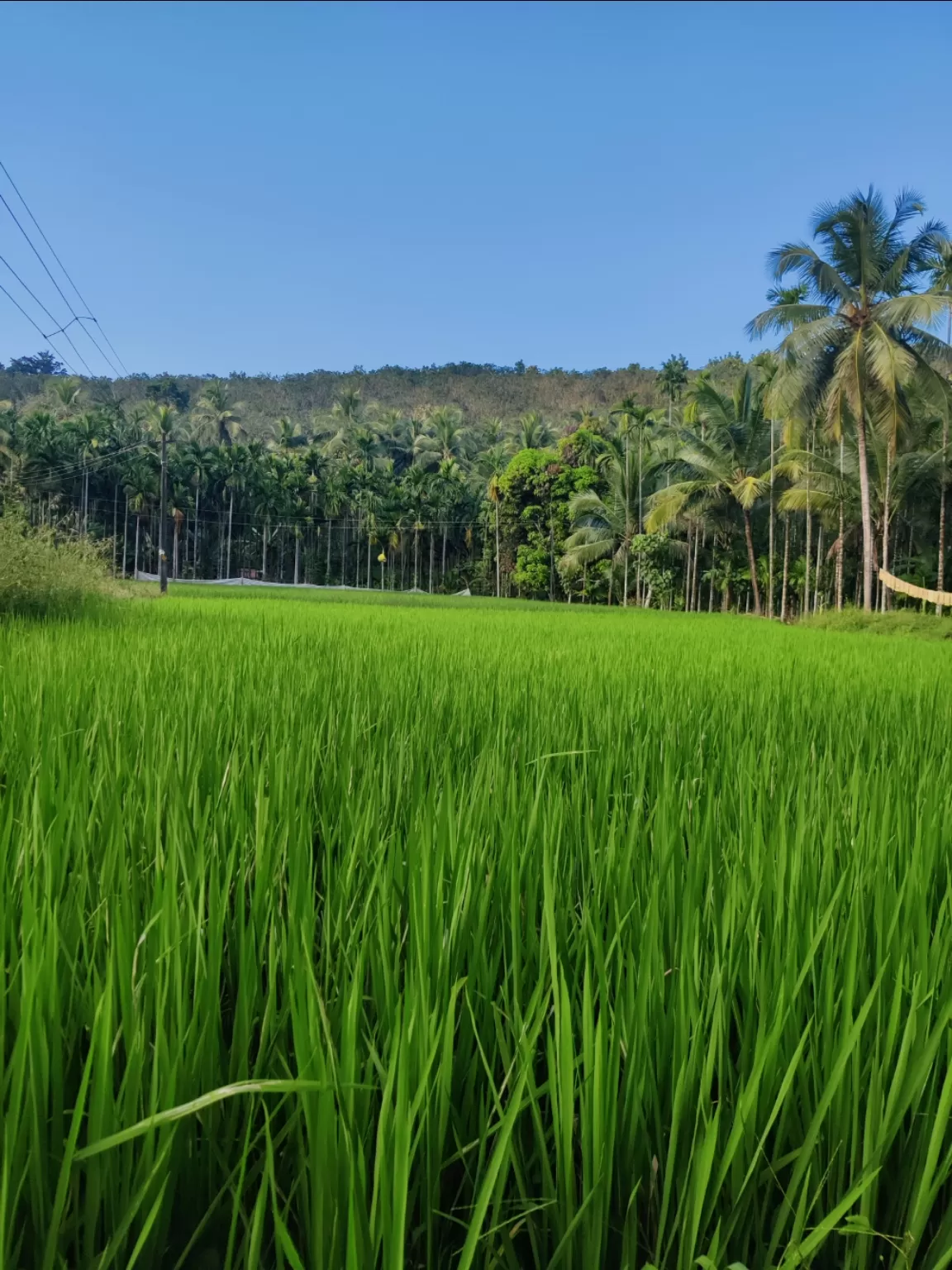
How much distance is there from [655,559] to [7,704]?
32.4m

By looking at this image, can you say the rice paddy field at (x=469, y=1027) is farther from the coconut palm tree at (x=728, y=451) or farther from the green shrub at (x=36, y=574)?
the coconut palm tree at (x=728, y=451)

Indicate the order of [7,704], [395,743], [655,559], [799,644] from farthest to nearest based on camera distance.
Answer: [655,559], [799,644], [7,704], [395,743]

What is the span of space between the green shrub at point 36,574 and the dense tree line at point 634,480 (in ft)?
27.7

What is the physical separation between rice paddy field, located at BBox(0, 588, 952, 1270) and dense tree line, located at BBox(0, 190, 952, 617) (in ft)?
58.6

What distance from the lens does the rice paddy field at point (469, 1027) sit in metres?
0.64

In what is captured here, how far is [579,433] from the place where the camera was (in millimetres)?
38781

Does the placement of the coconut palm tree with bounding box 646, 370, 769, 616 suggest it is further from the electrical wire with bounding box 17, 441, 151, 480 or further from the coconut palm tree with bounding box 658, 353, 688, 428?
the electrical wire with bounding box 17, 441, 151, 480

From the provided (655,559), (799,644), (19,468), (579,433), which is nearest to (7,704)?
(799,644)

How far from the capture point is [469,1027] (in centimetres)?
87

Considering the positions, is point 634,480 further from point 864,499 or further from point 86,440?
point 86,440

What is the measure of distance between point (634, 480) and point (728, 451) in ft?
22.9

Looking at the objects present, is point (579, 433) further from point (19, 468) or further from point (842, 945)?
point (842, 945)

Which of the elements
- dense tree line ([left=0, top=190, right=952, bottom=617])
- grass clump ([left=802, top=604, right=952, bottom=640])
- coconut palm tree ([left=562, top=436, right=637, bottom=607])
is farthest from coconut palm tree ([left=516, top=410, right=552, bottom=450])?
grass clump ([left=802, top=604, right=952, bottom=640])

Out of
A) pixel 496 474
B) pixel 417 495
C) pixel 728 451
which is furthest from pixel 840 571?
pixel 417 495
